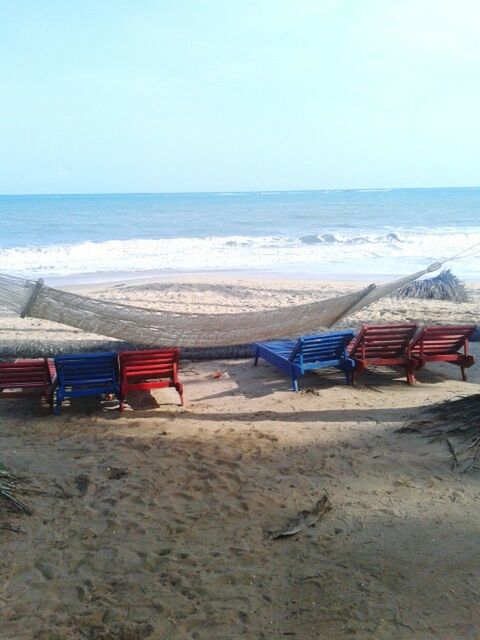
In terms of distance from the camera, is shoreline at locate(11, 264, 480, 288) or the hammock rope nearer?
the hammock rope

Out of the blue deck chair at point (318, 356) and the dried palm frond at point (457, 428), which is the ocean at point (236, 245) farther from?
the dried palm frond at point (457, 428)

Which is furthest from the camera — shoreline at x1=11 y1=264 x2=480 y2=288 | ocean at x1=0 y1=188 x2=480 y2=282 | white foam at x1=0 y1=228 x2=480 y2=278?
white foam at x1=0 y1=228 x2=480 y2=278

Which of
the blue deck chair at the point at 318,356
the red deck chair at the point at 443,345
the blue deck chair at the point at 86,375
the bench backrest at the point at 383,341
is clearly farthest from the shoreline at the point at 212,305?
the red deck chair at the point at 443,345

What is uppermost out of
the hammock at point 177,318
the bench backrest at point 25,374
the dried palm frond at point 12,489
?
the hammock at point 177,318

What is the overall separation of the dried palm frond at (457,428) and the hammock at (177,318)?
1.22 metres

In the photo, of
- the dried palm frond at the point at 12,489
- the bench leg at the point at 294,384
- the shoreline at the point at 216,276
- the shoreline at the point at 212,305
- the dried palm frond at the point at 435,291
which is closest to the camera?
the dried palm frond at the point at 12,489

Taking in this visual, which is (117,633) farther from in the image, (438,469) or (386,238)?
(386,238)

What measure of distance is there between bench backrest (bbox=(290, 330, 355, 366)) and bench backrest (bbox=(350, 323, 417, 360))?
11 centimetres

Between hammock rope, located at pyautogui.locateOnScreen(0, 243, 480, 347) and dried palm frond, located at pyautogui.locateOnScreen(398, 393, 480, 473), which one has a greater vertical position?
hammock rope, located at pyautogui.locateOnScreen(0, 243, 480, 347)

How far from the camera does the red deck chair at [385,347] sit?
511 cm

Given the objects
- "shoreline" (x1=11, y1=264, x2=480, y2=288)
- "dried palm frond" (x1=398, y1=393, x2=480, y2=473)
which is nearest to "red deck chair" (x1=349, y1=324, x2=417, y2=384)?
"dried palm frond" (x1=398, y1=393, x2=480, y2=473)

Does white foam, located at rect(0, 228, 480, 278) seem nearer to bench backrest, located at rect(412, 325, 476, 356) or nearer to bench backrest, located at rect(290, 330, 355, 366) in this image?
bench backrest, located at rect(412, 325, 476, 356)

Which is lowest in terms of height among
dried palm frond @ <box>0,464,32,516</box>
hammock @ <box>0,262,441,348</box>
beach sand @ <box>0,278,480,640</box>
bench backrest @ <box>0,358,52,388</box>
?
beach sand @ <box>0,278,480,640</box>

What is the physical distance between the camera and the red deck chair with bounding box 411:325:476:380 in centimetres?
514
